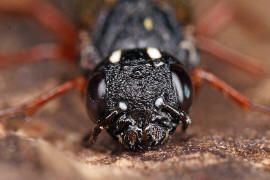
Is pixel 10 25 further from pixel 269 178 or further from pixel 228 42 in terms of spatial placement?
pixel 269 178

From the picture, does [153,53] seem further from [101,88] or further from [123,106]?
[123,106]

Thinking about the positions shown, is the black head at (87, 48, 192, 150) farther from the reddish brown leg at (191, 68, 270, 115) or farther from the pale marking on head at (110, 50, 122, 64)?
the reddish brown leg at (191, 68, 270, 115)

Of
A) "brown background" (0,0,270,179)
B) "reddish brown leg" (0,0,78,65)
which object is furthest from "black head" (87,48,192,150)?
"reddish brown leg" (0,0,78,65)

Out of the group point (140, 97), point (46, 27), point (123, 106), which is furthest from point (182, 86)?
point (46, 27)

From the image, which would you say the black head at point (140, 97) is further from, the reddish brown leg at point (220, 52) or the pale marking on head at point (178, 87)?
the reddish brown leg at point (220, 52)

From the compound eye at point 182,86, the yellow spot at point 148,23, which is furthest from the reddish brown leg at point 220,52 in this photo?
the compound eye at point 182,86

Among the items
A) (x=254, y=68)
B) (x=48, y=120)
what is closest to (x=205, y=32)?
(x=254, y=68)

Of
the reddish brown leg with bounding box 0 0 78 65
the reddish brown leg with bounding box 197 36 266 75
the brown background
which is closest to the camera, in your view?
the brown background
